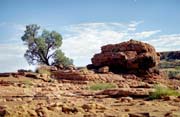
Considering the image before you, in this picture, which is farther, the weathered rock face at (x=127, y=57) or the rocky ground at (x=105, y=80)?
the weathered rock face at (x=127, y=57)

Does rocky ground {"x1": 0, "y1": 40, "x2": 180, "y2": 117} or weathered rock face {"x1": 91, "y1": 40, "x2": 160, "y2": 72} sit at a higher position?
weathered rock face {"x1": 91, "y1": 40, "x2": 160, "y2": 72}

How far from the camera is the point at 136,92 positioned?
18.1m

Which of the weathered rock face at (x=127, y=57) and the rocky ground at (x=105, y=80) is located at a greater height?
the weathered rock face at (x=127, y=57)

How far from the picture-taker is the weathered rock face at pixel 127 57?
3850cm

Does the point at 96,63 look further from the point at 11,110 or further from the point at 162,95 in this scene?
the point at 11,110

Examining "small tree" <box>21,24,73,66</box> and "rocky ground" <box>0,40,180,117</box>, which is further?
"small tree" <box>21,24,73,66</box>

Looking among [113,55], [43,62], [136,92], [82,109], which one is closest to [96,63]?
[113,55]

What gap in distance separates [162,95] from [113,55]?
2253 centimetres

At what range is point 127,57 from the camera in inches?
1539

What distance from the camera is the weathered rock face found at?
38.5 m

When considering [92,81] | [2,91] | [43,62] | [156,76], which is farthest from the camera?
[43,62]

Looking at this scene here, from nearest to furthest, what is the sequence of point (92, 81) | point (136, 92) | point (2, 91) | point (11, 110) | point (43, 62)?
point (11, 110), point (136, 92), point (2, 91), point (92, 81), point (43, 62)

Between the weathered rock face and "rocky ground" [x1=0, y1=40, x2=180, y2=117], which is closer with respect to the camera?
"rocky ground" [x1=0, y1=40, x2=180, y2=117]

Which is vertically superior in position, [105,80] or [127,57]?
[127,57]
